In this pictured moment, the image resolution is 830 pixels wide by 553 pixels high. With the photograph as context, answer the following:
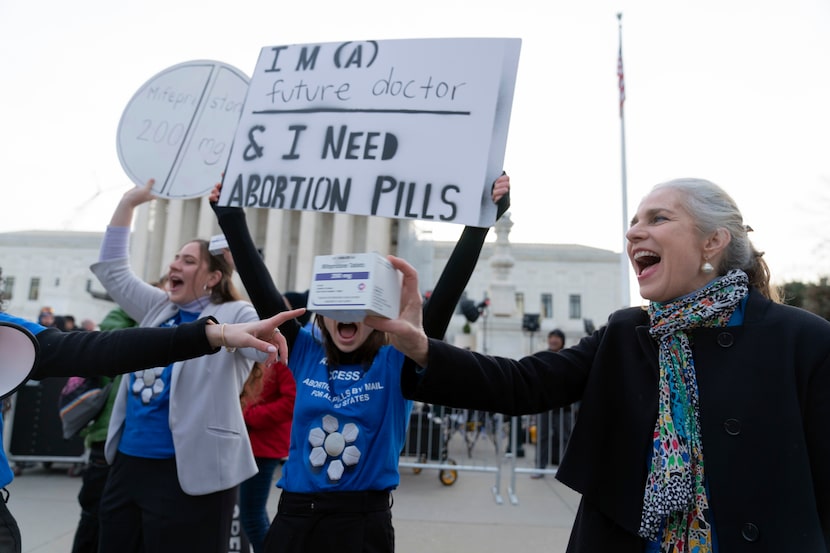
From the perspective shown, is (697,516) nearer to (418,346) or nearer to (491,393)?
(491,393)

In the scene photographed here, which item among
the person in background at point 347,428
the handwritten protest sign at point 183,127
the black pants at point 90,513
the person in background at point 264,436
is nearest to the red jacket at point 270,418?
the person in background at point 264,436

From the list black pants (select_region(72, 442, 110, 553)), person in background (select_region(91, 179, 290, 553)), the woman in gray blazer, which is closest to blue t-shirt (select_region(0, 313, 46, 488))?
the woman in gray blazer

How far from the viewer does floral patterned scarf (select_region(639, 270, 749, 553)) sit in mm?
1695

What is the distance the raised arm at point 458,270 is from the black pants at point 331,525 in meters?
0.75

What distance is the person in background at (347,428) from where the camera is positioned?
237 cm

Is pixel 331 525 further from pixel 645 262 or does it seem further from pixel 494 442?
pixel 494 442

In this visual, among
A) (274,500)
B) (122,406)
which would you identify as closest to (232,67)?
(122,406)

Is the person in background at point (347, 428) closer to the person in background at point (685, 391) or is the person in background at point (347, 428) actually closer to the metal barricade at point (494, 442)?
the person in background at point (685, 391)

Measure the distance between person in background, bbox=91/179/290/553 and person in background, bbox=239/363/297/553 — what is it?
27.9 inches

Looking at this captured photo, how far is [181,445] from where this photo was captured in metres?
2.83

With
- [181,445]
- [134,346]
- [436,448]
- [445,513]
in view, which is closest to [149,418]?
[181,445]

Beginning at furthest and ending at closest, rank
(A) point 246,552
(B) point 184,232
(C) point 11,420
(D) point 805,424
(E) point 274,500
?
(B) point 184,232 < (C) point 11,420 < (E) point 274,500 < (A) point 246,552 < (D) point 805,424

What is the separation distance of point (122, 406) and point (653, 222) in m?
2.73

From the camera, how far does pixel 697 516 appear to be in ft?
5.58
